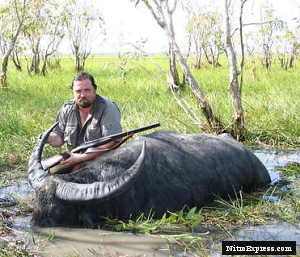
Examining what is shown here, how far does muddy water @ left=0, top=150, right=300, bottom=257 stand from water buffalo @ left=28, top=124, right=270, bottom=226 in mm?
149

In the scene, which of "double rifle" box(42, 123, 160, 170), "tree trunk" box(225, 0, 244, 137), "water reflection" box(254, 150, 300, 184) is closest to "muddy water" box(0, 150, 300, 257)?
"double rifle" box(42, 123, 160, 170)

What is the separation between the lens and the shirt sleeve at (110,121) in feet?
14.0

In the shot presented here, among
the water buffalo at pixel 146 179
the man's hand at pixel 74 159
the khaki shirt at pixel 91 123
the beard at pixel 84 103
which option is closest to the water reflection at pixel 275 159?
the water buffalo at pixel 146 179

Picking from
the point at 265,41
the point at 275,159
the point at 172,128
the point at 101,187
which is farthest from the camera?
the point at 265,41

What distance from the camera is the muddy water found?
126 inches

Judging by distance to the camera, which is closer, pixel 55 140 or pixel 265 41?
pixel 55 140

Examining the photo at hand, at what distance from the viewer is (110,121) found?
430cm

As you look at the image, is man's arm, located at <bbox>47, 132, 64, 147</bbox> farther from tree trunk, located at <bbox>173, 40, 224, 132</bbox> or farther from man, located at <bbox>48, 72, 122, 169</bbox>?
tree trunk, located at <bbox>173, 40, 224, 132</bbox>

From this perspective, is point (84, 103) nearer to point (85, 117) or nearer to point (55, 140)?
point (85, 117)

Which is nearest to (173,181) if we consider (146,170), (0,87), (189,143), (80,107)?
(146,170)

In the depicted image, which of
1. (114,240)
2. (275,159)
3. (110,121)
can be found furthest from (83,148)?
(275,159)

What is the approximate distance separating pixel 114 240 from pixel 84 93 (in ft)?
4.66

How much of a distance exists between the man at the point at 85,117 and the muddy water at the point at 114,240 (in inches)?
38.3

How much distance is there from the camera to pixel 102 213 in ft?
12.1
